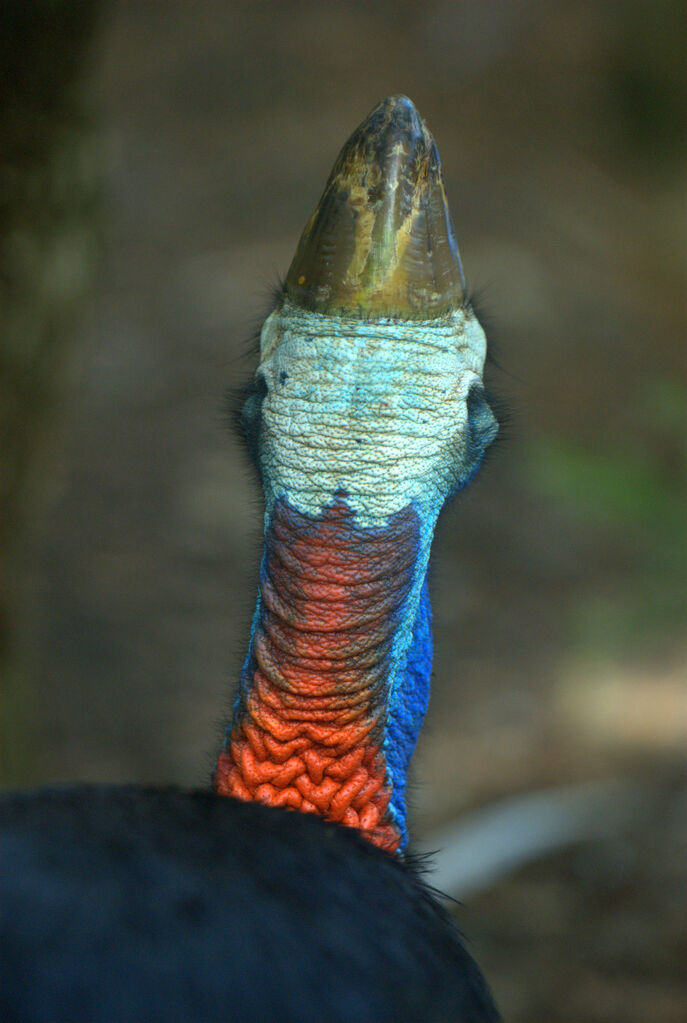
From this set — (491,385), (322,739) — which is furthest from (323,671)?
(491,385)

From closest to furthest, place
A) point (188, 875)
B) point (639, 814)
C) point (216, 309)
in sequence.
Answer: point (188, 875) < point (639, 814) < point (216, 309)

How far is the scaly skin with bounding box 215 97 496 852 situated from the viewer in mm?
1661

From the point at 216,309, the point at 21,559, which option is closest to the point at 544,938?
the point at 21,559

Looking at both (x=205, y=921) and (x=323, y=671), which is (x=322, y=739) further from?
(x=205, y=921)

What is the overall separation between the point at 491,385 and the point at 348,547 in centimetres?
78

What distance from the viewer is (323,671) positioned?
1856 millimetres

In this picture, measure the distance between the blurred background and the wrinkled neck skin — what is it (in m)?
0.27

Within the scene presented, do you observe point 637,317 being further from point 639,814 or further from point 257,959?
point 257,959

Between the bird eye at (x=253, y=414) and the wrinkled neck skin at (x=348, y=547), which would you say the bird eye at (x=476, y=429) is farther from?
the bird eye at (x=253, y=414)

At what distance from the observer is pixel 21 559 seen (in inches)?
124

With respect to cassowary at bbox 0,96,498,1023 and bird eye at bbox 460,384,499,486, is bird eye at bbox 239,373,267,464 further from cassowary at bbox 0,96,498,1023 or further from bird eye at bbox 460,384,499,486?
bird eye at bbox 460,384,499,486

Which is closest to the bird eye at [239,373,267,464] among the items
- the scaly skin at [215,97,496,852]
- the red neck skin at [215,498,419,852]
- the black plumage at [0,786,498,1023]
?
the scaly skin at [215,97,496,852]

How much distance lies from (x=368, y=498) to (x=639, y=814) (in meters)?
2.67

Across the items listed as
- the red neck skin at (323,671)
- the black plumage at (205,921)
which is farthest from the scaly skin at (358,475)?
the black plumage at (205,921)
